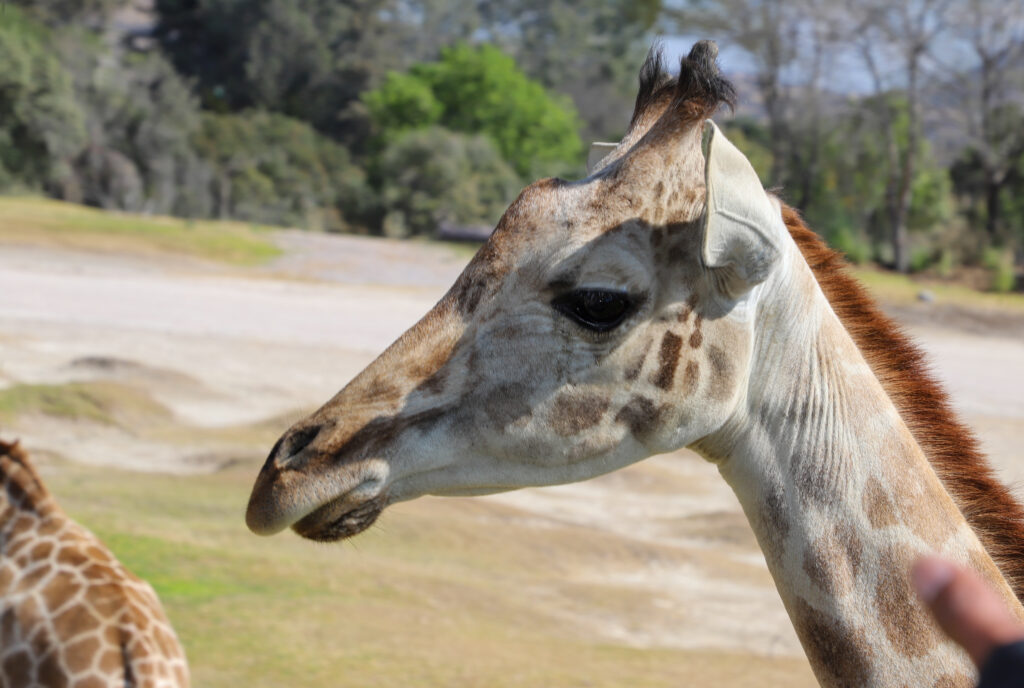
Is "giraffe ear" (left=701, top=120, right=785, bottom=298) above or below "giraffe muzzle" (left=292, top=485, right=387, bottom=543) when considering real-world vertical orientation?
above

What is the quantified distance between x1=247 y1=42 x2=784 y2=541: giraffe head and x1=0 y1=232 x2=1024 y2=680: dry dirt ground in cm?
81

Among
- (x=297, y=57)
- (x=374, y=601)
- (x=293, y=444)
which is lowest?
(x=374, y=601)

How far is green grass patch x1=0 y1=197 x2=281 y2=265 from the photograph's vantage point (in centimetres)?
2569

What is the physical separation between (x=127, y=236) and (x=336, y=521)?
2642cm

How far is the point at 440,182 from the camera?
39.8m

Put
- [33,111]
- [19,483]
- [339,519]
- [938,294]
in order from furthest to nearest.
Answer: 1. [33,111]
2. [938,294]
3. [19,483]
4. [339,519]

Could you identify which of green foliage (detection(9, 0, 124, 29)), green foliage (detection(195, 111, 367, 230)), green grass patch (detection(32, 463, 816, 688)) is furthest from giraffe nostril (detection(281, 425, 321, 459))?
green foliage (detection(9, 0, 124, 29))

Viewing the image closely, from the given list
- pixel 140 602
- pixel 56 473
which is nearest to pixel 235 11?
pixel 56 473

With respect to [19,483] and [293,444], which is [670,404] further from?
[19,483]

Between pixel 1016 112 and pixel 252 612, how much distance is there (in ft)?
109

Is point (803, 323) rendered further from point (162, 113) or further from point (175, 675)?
point (162, 113)

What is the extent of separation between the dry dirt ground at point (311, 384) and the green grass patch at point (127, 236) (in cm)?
87

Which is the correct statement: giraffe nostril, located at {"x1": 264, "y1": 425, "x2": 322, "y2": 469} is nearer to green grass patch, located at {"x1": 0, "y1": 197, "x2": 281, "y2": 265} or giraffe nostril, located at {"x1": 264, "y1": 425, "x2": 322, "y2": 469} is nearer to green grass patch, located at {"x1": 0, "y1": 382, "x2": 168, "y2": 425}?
green grass patch, located at {"x1": 0, "y1": 382, "x2": 168, "y2": 425}

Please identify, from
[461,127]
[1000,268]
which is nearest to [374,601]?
[1000,268]
